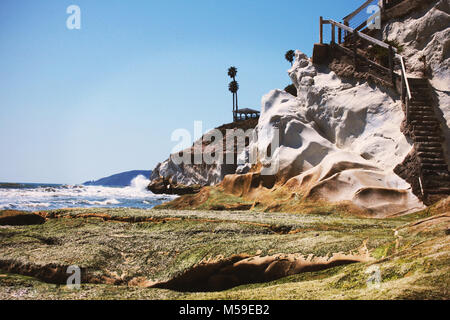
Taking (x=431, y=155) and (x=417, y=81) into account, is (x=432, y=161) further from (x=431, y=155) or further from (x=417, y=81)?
(x=417, y=81)

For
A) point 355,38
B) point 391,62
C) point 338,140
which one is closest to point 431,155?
point 391,62

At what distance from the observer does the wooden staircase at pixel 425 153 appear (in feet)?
38.6

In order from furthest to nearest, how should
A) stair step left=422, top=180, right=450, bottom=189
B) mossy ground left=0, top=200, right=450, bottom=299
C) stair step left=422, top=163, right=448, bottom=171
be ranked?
stair step left=422, top=163, right=448, bottom=171
stair step left=422, top=180, right=450, bottom=189
mossy ground left=0, top=200, right=450, bottom=299

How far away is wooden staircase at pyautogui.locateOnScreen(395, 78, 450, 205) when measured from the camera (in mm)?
11766

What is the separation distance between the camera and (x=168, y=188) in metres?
50.8

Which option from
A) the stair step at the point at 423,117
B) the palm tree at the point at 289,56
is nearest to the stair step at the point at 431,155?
the stair step at the point at 423,117

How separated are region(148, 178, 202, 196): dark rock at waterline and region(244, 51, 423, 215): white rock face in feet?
88.3

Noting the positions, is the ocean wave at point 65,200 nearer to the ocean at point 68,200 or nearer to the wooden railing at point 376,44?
the ocean at point 68,200

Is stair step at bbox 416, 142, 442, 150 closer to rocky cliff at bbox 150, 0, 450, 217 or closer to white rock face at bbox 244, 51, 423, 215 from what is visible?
rocky cliff at bbox 150, 0, 450, 217

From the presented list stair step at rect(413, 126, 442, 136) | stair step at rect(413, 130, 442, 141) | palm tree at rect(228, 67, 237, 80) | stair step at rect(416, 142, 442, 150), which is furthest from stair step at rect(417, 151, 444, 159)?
palm tree at rect(228, 67, 237, 80)

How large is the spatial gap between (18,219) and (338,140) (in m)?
13.7

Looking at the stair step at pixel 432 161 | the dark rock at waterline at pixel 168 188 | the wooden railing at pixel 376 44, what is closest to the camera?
the stair step at pixel 432 161

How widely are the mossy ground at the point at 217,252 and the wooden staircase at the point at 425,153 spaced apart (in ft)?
15.2
